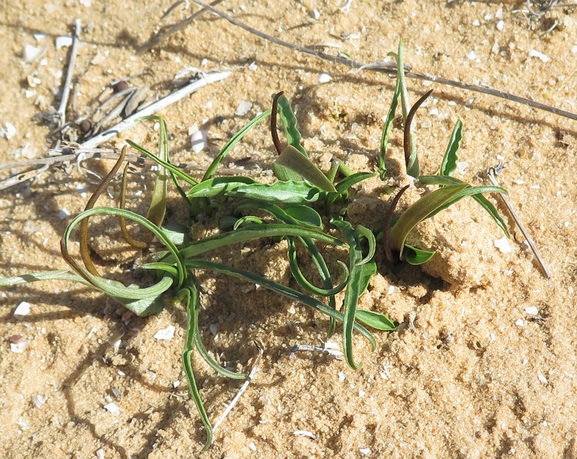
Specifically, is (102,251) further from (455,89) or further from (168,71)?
(455,89)

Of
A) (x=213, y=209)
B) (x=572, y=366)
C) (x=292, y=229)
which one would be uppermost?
(x=292, y=229)

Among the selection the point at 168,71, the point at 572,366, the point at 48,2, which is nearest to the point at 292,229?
the point at 572,366

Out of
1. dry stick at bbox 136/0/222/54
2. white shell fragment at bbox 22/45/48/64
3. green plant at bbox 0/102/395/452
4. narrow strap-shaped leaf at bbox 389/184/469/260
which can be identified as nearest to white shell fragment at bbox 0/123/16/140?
white shell fragment at bbox 22/45/48/64

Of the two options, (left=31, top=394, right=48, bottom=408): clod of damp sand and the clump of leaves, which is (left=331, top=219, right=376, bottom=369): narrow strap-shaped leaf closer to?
the clump of leaves

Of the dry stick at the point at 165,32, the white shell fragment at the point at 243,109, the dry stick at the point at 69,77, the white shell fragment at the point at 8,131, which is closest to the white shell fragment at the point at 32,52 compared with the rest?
the dry stick at the point at 69,77

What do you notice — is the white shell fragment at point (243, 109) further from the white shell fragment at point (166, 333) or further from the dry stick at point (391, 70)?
the white shell fragment at point (166, 333)

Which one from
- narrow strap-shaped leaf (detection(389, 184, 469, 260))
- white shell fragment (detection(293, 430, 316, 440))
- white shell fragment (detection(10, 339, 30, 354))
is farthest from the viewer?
white shell fragment (detection(10, 339, 30, 354))

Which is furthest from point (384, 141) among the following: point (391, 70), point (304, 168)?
point (391, 70)
